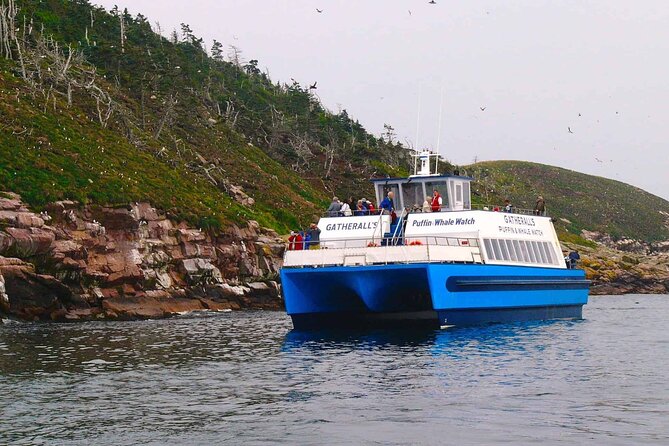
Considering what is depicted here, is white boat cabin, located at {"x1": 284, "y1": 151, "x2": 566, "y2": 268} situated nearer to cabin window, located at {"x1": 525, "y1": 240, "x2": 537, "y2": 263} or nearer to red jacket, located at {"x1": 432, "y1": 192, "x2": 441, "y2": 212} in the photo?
cabin window, located at {"x1": 525, "y1": 240, "x2": 537, "y2": 263}

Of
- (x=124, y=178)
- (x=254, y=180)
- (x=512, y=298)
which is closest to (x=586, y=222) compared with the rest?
(x=254, y=180)

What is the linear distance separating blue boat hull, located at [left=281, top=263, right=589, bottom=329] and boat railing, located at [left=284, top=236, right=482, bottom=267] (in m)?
0.54

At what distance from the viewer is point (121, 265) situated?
178ft

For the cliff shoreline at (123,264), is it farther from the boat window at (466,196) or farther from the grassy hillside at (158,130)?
the boat window at (466,196)

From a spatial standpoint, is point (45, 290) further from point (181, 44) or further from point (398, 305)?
point (181, 44)

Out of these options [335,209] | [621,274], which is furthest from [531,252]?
[621,274]

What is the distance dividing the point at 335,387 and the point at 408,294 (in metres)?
15.3

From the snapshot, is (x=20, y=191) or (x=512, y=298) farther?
(x=20, y=191)

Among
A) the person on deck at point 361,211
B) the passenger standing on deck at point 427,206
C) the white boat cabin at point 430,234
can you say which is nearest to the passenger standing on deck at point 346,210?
the person on deck at point 361,211

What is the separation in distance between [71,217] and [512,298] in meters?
25.4

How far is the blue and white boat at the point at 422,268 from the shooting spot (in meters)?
37.4

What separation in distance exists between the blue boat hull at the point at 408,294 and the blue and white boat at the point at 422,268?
0.13 ft

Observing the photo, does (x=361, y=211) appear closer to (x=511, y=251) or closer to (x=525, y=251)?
(x=511, y=251)

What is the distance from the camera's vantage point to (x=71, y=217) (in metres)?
54.4
